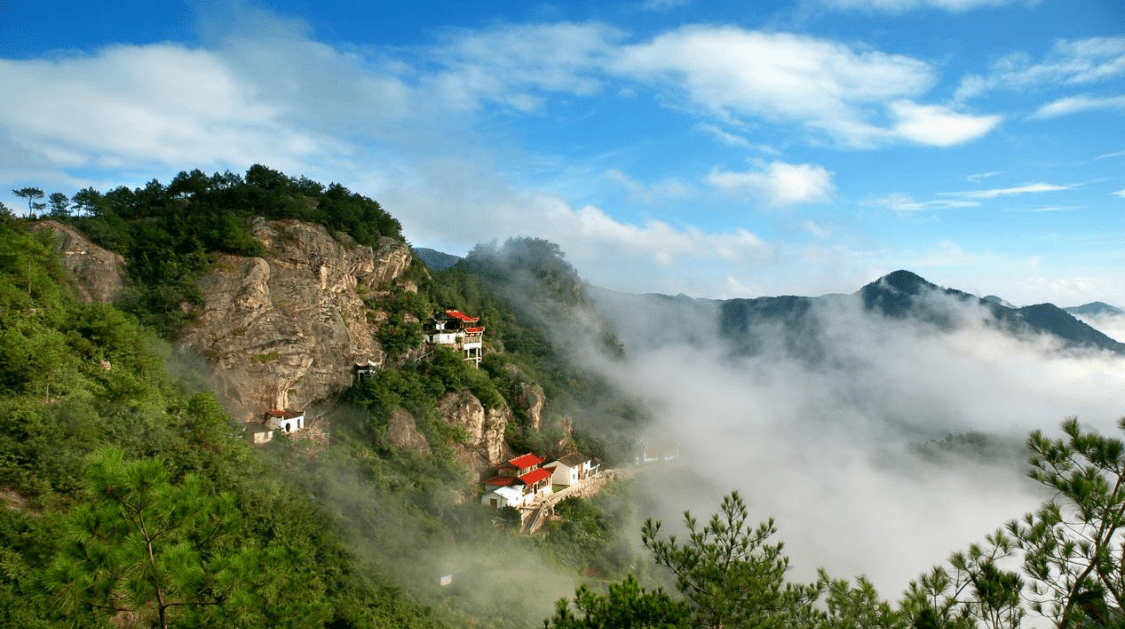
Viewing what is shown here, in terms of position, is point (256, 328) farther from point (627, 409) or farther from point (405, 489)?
point (627, 409)

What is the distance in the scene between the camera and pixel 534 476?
31.9 m

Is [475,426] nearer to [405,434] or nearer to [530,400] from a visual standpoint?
[405,434]

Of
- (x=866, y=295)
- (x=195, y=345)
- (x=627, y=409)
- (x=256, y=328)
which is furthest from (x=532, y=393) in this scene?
(x=866, y=295)

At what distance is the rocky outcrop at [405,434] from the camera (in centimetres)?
2900

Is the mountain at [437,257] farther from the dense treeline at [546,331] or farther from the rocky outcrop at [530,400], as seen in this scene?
the rocky outcrop at [530,400]

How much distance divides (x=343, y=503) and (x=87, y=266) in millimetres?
15905

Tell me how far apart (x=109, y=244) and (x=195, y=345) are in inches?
271

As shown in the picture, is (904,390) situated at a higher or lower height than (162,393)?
lower

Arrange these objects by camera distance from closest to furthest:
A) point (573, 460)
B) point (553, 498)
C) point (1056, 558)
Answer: point (1056, 558) → point (553, 498) → point (573, 460)

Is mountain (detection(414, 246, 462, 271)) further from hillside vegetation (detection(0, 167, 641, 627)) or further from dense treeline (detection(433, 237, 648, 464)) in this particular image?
hillside vegetation (detection(0, 167, 641, 627))

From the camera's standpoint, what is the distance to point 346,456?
26203mm

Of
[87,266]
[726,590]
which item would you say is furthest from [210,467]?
[726,590]

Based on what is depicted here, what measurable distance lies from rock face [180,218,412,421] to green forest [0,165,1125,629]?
3.59 feet

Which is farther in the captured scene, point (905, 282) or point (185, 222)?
point (905, 282)
